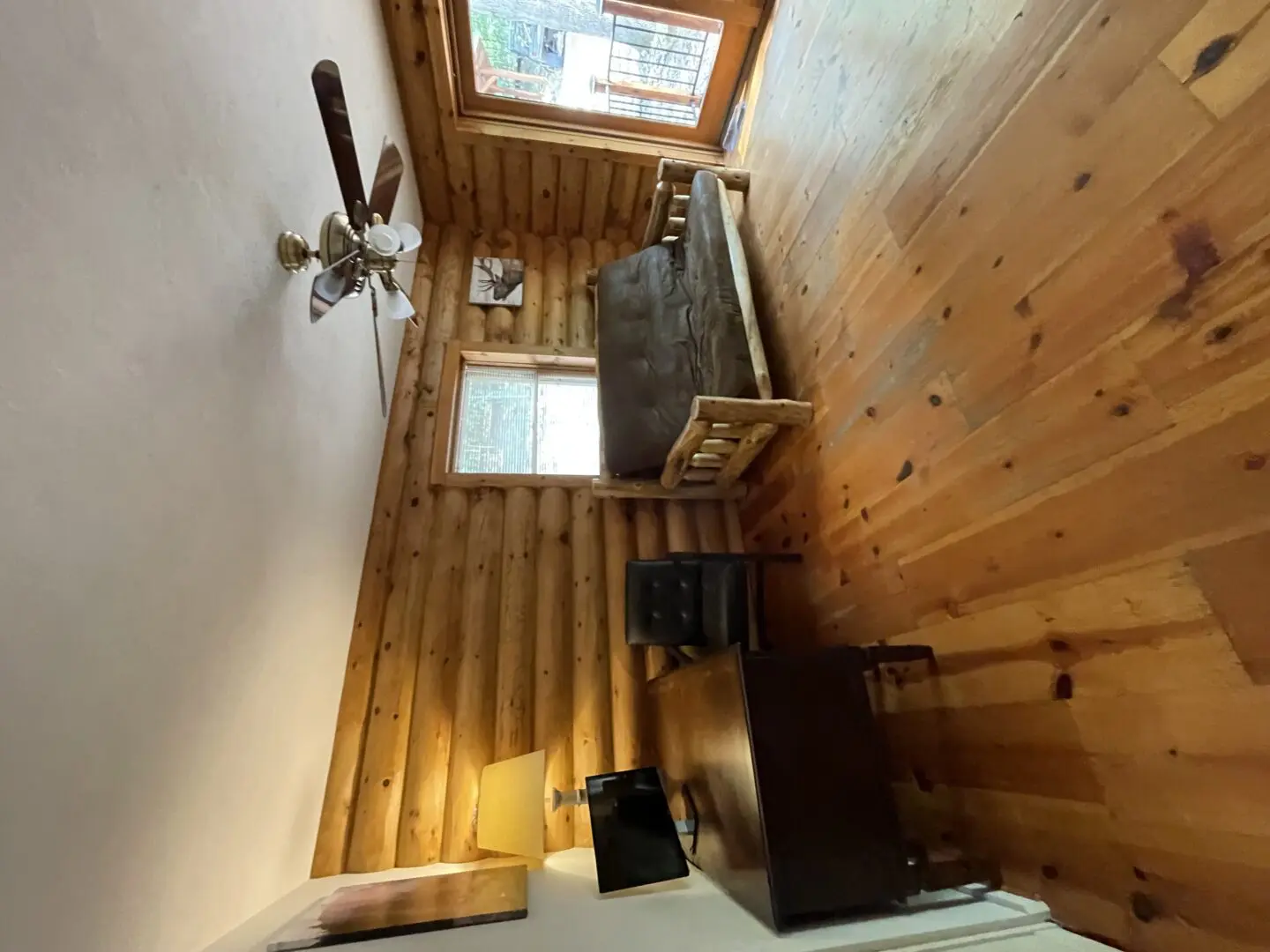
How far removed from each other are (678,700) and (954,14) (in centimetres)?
217

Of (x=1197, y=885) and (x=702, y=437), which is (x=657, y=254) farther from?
(x=1197, y=885)

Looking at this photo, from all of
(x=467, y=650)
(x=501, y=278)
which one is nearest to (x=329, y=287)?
(x=467, y=650)

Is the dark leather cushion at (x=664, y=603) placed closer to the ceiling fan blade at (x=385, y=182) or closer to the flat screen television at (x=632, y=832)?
the flat screen television at (x=632, y=832)

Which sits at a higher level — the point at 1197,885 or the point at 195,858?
the point at 195,858

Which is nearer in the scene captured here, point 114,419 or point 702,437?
point 114,419

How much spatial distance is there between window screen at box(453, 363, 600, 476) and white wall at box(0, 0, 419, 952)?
1219 millimetres

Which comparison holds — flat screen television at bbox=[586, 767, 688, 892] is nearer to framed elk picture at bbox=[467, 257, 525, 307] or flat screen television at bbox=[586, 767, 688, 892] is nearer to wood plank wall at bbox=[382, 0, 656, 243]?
framed elk picture at bbox=[467, 257, 525, 307]

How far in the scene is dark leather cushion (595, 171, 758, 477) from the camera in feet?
8.41

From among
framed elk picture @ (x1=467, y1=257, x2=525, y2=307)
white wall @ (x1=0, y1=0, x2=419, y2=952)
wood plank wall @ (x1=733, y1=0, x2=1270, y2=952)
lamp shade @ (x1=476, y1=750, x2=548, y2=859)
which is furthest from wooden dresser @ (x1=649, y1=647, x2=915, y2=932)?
framed elk picture @ (x1=467, y1=257, x2=525, y2=307)

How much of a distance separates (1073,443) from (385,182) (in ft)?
6.71

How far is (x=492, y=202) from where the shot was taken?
3686mm

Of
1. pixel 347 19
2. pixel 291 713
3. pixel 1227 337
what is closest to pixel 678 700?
pixel 291 713

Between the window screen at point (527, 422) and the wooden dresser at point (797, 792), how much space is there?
1.70 metres

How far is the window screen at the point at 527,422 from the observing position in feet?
10.1
